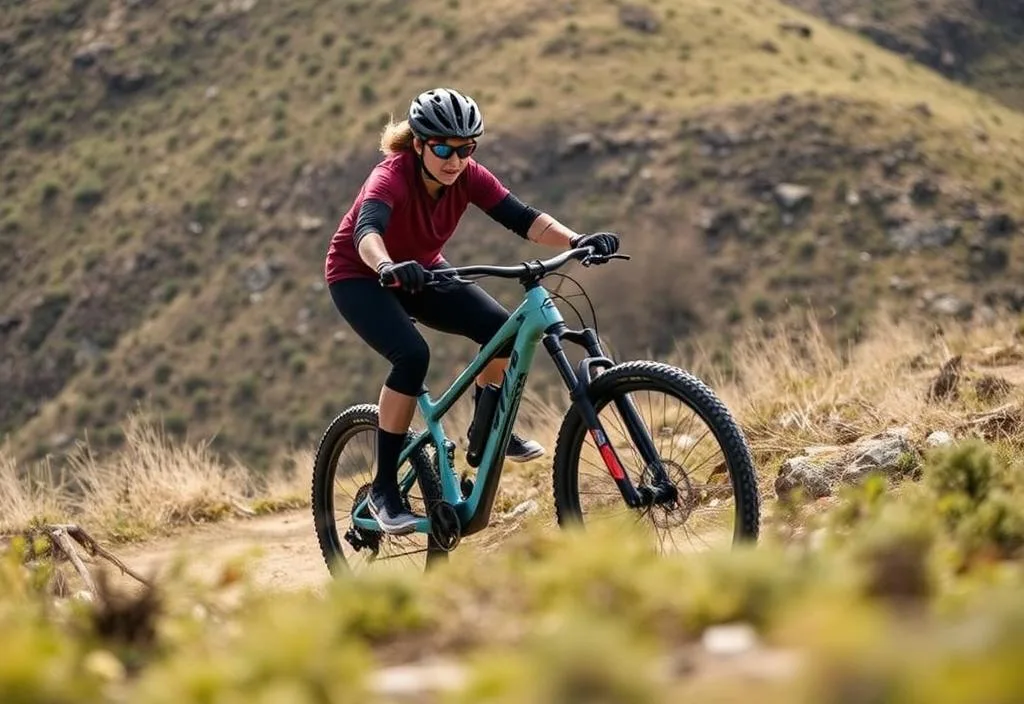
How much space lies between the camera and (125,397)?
1874 inches

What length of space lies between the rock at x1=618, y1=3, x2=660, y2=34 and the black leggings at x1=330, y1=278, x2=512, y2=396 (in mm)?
59503

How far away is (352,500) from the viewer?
23.5ft

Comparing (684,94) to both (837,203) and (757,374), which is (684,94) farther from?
(757,374)

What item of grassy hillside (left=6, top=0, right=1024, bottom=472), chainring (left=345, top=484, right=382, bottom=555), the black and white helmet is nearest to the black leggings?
the black and white helmet

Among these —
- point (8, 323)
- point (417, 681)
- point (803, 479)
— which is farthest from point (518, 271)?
point (8, 323)

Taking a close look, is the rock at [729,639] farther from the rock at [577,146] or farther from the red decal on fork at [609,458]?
the rock at [577,146]

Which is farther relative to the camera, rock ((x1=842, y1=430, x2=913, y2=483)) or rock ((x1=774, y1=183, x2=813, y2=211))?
rock ((x1=774, y1=183, x2=813, y2=211))

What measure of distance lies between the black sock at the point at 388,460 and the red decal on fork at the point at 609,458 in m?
1.38

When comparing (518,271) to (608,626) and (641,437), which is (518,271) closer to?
(641,437)

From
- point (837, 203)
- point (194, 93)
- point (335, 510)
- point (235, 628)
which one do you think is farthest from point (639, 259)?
point (235, 628)

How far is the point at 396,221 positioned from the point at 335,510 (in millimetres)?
1846

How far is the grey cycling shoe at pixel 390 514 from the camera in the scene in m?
6.23

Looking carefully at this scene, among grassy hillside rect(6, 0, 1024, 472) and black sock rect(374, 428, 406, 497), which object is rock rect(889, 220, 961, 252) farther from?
black sock rect(374, 428, 406, 497)

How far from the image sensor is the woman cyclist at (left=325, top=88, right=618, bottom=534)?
234 inches
